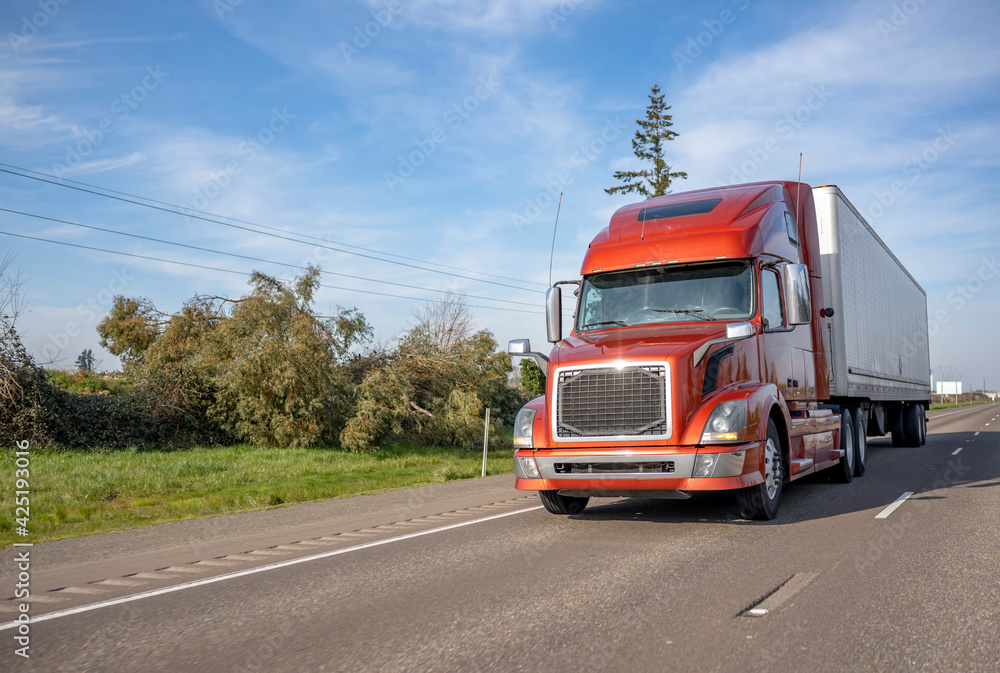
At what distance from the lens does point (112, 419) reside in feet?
66.5

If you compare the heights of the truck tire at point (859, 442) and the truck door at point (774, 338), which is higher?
the truck door at point (774, 338)

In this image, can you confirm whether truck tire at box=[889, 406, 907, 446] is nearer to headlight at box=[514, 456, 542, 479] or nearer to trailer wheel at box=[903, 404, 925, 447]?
trailer wheel at box=[903, 404, 925, 447]

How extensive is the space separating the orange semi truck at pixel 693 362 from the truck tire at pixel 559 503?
0.06ft

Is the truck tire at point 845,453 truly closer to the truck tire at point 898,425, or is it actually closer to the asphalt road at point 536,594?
the asphalt road at point 536,594

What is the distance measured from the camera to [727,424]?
25.3 ft

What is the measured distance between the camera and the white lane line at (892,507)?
8.91 meters

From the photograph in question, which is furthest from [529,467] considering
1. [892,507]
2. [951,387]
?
[951,387]

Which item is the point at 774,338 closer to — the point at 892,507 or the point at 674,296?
the point at 674,296

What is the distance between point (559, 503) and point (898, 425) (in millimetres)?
14524

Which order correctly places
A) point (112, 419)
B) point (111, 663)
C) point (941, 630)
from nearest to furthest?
point (111, 663)
point (941, 630)
point (112, 419)

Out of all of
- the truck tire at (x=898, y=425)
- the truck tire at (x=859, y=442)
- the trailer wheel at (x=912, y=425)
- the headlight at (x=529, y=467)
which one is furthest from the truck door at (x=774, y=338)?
the trailer wheel at (x=912, y=425)

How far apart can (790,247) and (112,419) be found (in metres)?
17.3

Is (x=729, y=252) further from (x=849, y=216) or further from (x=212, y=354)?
(x=212, y=354)

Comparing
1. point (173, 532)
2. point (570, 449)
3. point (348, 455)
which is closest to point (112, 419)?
point (348, 455)
